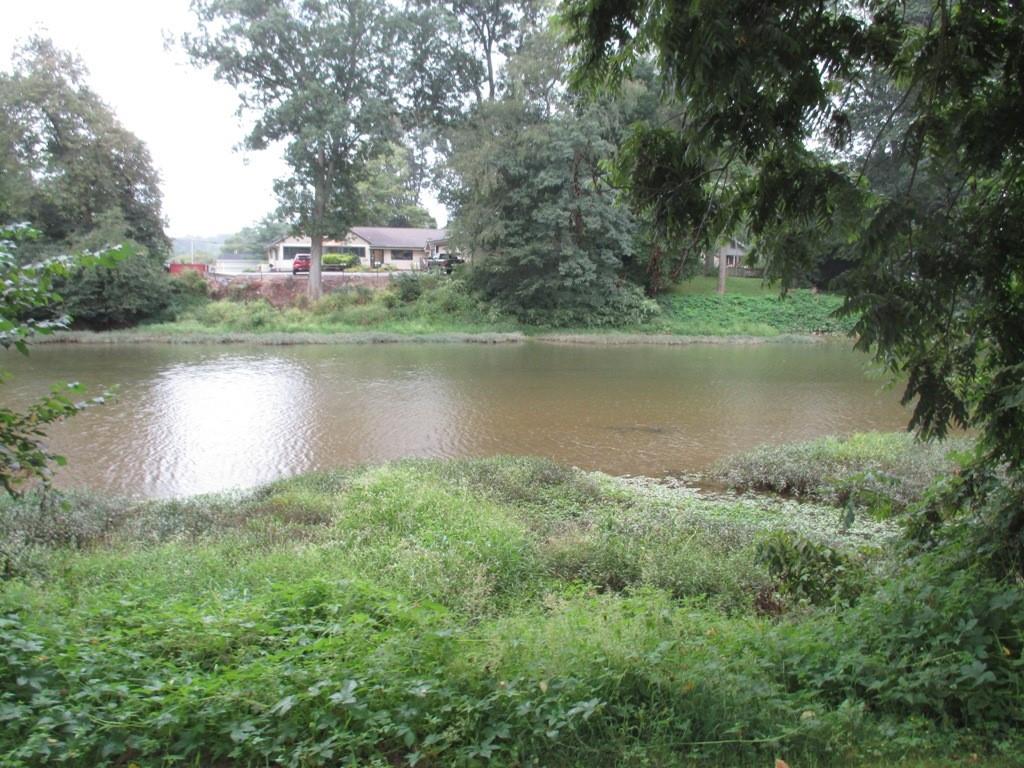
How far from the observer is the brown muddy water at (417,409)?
13727mm

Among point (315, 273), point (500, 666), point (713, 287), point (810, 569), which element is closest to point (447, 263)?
point (315, 273)

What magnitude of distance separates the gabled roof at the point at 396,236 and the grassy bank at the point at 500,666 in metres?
55.4

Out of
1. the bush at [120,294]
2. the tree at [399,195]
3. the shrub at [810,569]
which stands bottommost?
the shrub at [810,569]

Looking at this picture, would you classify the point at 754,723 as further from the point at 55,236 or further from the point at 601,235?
the point at 55,236

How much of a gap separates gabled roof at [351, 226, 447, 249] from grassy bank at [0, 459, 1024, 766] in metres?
55.4

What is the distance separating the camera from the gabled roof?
60.2 m

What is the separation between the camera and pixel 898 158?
4125mm

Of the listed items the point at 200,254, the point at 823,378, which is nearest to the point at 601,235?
the point at 823,378

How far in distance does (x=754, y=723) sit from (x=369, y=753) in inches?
67.6

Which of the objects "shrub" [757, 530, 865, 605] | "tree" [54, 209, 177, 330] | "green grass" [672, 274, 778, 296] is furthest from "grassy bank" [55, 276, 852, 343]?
"shrub" [757, 530, 865, 605]

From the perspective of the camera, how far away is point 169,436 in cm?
1546

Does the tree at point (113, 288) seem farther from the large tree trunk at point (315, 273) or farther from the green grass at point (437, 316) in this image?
the large tree trunk at point (315, 273)

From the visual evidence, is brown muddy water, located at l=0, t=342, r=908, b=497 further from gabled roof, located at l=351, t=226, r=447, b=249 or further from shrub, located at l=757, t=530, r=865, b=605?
gabled roof, located at l=351, t=226, r=447, b=249

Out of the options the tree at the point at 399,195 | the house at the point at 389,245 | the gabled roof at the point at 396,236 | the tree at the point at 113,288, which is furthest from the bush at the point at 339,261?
the tree at the point at 113,288
